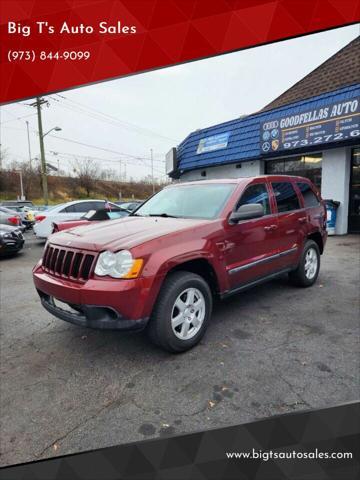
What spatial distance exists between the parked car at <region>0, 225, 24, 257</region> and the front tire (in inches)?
283

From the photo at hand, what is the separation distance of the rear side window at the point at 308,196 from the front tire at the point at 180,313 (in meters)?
2.82

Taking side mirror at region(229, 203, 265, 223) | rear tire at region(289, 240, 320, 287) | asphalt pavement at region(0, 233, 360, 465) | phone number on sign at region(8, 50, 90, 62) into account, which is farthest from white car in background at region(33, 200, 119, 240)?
side mirror at region(229, 203, 265, 223)

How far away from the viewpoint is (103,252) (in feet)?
9.20

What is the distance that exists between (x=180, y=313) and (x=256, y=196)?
196cm

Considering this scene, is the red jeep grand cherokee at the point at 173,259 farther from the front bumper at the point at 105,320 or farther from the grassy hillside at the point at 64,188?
the grassy hillside at the point at 64,188

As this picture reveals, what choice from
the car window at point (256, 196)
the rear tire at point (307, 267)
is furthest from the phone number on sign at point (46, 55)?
the rear tire at point (307, 267)

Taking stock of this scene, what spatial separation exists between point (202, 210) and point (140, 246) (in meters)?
1.25

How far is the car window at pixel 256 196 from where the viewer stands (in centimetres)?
393

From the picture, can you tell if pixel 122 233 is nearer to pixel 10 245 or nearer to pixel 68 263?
pixel 68 263

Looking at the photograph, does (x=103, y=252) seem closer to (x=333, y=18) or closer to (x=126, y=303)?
(x=126, y=303)

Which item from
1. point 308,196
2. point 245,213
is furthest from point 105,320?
point 308,196

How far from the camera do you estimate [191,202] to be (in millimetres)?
4027

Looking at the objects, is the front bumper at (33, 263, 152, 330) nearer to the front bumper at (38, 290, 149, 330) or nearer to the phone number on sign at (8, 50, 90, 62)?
the front bumper at (38, 290, 149, 330)

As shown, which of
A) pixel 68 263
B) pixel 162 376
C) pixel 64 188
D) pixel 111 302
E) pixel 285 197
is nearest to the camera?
pixel 111 302
